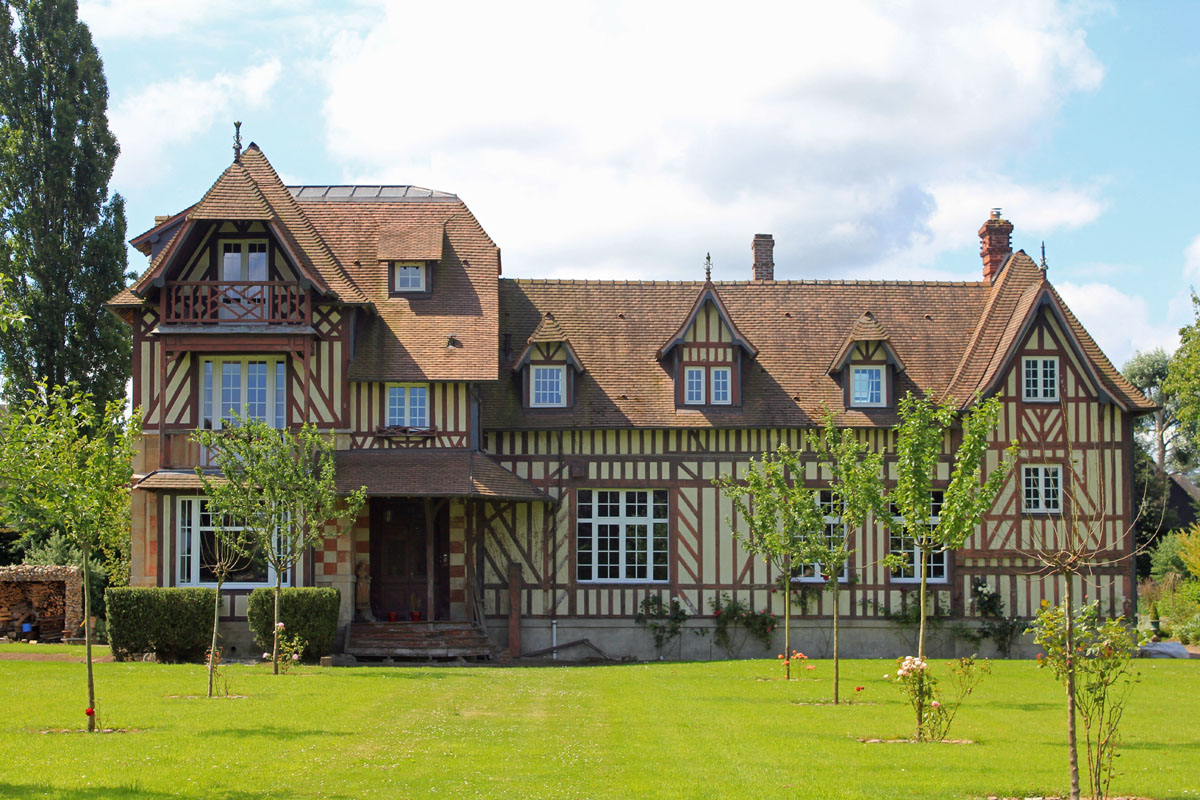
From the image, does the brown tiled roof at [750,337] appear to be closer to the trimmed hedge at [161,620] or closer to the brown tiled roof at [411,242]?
the brown tiled roof at [411,242]

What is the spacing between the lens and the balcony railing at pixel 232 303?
2536 centimetres

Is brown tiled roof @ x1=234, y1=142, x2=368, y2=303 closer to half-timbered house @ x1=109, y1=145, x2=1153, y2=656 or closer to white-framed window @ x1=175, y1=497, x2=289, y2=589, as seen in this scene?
half-timbered house @ x1=109, y1=145, x2=1153, y2=656

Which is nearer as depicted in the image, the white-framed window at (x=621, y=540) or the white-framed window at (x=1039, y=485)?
the white-framed window at (x=1039, y=485)

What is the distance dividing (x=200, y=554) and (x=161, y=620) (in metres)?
1.90

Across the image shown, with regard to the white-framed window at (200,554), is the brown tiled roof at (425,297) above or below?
above

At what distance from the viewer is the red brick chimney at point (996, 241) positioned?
103 ft

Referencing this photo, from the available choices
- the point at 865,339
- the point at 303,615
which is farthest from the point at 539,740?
the point at 865,339

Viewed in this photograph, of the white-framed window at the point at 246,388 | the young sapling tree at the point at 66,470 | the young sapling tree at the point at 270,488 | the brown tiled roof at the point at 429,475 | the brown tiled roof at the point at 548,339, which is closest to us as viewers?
the young sapling tree at the point at 66,470

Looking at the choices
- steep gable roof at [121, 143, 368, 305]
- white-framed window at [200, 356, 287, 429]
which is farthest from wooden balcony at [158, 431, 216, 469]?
steep gable roof at [121, 143, 368, 305]

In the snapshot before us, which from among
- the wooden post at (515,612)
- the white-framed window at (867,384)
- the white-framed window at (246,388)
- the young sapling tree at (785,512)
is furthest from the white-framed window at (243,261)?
the white-framed window at (867,384)

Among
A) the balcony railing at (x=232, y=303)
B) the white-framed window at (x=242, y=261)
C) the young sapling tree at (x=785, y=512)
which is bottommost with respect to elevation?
the young sapling tree at (x=785, y=512)

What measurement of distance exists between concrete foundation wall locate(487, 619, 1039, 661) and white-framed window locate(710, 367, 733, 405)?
4826mm

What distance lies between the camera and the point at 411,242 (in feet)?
94.0

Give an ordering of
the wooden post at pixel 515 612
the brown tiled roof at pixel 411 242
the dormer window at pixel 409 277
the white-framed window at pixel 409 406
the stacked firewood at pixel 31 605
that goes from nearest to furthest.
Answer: the wooden post at pixel 515 612, the white-framed window at pixel 409 406, the brown tiled roof at pixel 411 242, the dormer window at pixel 409 277, the stacked firewood at pixel 31 605
